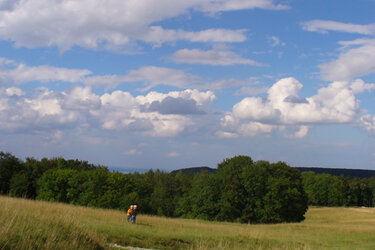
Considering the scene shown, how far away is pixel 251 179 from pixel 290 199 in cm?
661

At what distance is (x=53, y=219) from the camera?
9.43m

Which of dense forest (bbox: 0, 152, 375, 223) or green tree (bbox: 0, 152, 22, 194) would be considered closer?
dense forest (bbox: 0, 152, 375, 223)

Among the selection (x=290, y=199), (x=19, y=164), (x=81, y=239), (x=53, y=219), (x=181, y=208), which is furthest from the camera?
(x=19, y=164)

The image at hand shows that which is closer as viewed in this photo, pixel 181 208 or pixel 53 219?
pixel 53 219

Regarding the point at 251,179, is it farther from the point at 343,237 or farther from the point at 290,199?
the point at 343,237

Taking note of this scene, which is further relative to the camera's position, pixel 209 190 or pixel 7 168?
pixel 7 168

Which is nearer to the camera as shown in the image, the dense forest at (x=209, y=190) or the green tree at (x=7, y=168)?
the dense forest at (x=209, y=190)

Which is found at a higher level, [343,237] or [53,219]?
[53,219]

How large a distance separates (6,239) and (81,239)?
73.4 inches

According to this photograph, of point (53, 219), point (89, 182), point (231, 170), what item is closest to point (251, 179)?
point (231, 170)

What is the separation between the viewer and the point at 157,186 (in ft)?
342

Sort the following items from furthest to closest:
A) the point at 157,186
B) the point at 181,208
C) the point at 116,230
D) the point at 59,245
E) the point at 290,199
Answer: the point at 157,186 < the point at 181,208 < the point at 290,199 < the point at 116,230 < the point at 59,245

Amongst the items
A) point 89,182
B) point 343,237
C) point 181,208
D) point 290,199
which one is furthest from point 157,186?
point 343,237

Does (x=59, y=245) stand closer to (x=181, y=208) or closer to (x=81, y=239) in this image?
(x=81, y=239)
